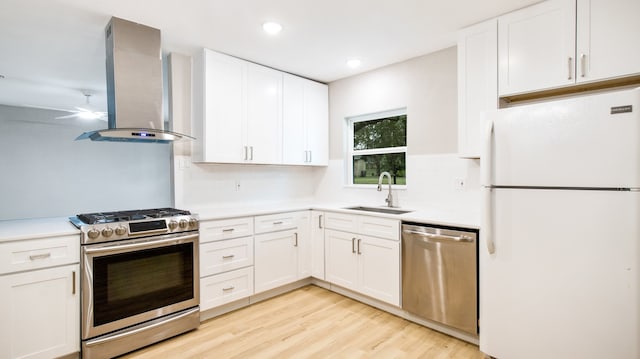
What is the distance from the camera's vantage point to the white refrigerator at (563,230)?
1.52 m

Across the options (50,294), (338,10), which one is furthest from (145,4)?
(50,294)

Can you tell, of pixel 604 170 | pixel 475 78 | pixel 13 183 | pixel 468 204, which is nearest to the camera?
pixel 604 170

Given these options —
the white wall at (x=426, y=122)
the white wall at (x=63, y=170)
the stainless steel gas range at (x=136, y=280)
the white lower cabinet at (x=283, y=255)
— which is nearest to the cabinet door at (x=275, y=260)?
the white lower cabinet at (x=283, y=255)

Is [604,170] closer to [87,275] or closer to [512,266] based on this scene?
[512,266]

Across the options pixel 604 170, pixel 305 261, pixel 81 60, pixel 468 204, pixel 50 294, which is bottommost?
pixel 305 261

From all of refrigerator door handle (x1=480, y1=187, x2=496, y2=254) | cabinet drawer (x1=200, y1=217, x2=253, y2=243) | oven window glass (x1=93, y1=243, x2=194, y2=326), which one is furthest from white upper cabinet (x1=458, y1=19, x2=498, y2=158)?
oven window glass (x1=93, y1=243, x2=194, y2=326)

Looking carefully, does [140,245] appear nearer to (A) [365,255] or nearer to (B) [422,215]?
(A) [365,255]

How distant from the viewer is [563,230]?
1683 millimetres

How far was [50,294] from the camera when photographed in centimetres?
192

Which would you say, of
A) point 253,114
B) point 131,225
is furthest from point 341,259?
point 131,225

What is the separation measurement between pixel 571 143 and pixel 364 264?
1.85 metres

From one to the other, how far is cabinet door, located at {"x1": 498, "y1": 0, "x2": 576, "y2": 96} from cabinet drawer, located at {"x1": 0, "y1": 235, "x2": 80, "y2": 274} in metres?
3.20

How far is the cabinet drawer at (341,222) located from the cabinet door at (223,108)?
3.65 feet

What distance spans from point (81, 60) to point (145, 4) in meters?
1.65
